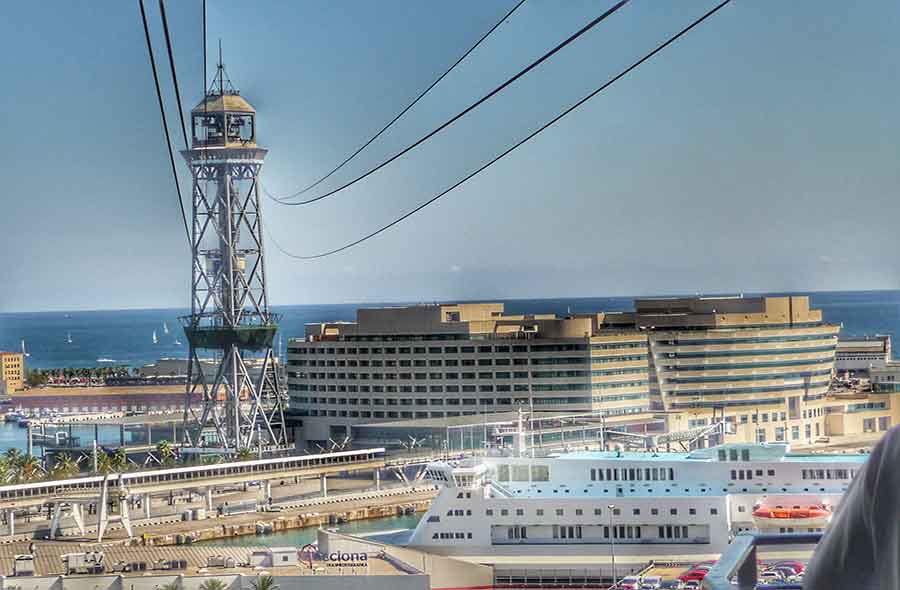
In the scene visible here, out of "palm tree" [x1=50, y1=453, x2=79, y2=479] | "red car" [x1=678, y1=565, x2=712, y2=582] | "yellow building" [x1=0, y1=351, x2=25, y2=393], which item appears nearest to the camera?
"red car" [x1=678, y1=565, x2=712, y2=582]

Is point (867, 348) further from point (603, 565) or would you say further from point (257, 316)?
point (603, 565)

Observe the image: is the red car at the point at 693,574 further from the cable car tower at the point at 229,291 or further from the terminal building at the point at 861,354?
the terminal building at the point at 861,354

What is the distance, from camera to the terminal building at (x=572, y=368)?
1590cm

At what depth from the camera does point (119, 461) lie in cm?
1395

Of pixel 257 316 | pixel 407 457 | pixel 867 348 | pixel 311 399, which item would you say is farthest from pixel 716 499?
pixel 867 348

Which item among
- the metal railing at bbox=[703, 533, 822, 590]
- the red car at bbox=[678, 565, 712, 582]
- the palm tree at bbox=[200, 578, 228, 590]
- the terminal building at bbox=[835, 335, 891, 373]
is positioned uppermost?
the terminal building at bbox=[835, 335, 891, 373]

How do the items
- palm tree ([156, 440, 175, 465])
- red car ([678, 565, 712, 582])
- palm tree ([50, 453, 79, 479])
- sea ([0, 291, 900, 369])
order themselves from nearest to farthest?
red car ([678, 565, 712, 582]) → palm tree ([50, 453, 79, 479]) → palm tree ([156, 440, 175, 465]) → sea ([0, 291, 900, 369])

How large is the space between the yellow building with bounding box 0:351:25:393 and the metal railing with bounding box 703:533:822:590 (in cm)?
2617

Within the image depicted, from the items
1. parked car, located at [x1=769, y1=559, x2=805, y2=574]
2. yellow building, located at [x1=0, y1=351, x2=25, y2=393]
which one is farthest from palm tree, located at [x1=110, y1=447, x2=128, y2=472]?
yellow building, located at [x1=0, y1=351, x2=25, y2=393]

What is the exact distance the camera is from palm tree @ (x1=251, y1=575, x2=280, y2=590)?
6.40m

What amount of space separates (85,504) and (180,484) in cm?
134

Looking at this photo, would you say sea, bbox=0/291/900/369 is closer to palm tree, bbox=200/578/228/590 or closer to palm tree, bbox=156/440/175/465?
palm tree, bbox=156/440/175/465

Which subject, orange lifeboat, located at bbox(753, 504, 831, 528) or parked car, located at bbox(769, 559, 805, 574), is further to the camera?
orange lifeboat, located at bbox(753, 504, 831, 528)

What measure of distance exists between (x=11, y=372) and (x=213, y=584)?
21.4 m
